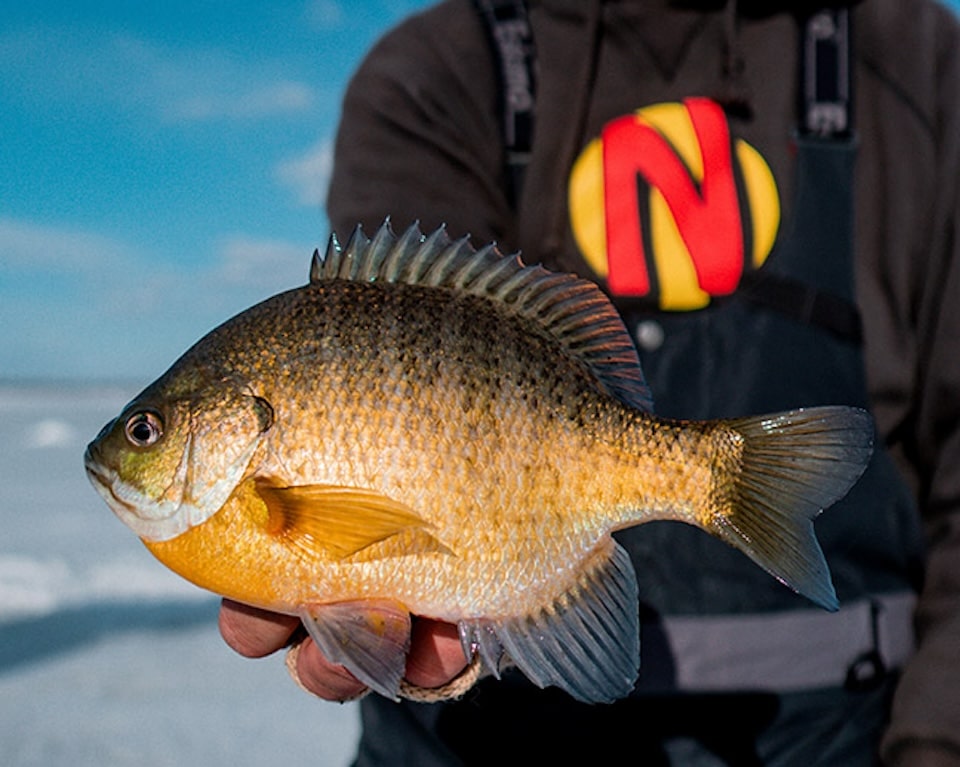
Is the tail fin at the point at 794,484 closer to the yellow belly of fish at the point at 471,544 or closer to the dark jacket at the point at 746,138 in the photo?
the yellow belly of fish at the point at 471,544

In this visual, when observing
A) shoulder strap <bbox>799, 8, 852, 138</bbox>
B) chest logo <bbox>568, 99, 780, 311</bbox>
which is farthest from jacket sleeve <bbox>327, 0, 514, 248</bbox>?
shoulder strap <bbox>799, 8, 852, 138</bbox>

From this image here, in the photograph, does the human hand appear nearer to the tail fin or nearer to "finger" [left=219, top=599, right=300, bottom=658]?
"finger" [left=219, top=599, right=300, bottom=658]

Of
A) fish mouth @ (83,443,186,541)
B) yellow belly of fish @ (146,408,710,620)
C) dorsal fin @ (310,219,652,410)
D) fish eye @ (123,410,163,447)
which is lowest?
yellow belly of fish @ (146,408,710,620)

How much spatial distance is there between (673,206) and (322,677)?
1.32m

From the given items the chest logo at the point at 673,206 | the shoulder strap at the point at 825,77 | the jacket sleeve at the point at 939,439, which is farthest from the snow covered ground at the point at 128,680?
the shoulder strap at the point at 825,77

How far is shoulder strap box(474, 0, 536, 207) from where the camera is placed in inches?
87.3

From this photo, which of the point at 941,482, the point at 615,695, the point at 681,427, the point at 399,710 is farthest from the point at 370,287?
the point at 941,482

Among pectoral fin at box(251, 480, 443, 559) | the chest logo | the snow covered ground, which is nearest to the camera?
pectoral fin at box(251, 480, 443, 559)

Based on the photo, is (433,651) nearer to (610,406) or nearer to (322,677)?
(322,677)

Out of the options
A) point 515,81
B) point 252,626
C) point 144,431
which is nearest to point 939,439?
point 515,81

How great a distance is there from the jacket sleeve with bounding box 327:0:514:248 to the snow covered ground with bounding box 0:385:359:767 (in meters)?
2.49

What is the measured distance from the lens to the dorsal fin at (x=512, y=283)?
4.27ft

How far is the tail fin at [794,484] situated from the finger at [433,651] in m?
0.45

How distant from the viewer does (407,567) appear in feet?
3.95
